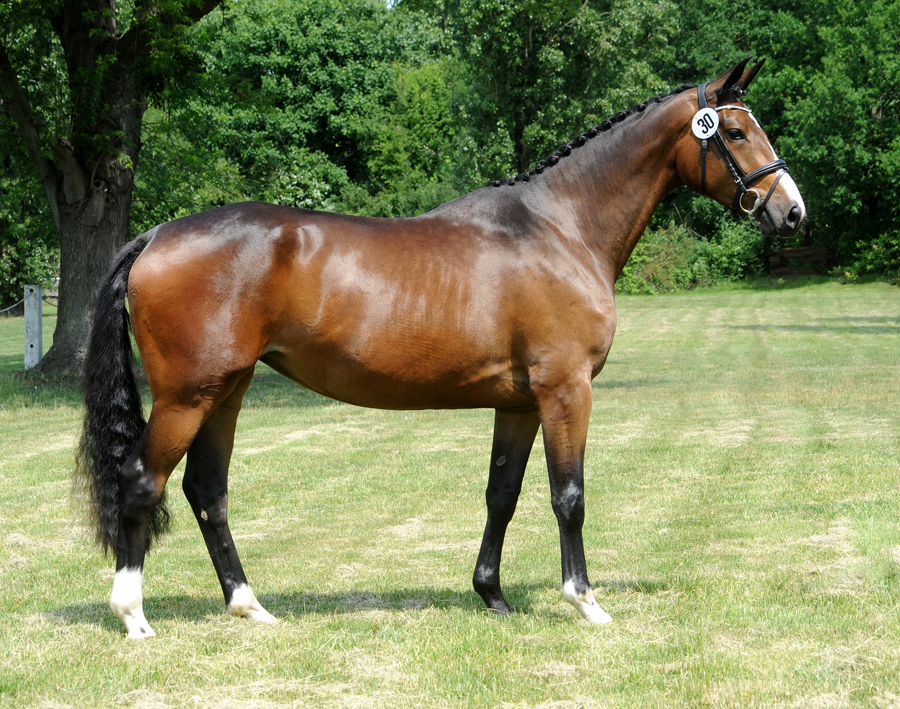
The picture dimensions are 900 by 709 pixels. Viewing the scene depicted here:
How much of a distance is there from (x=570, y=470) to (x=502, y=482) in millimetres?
482

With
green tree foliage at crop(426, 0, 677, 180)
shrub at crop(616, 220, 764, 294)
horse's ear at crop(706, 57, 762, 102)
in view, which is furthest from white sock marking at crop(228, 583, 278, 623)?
shrub at crop(616, 220, 764, 294)

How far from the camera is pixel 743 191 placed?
194 inches

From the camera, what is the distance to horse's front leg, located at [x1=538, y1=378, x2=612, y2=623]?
15.4 feet

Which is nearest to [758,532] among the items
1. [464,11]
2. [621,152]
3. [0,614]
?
[621,152]

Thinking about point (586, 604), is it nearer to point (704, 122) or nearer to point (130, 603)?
point (130, 603)

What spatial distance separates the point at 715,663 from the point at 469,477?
4.96 meters

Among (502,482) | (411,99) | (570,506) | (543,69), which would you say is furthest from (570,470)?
(411,99)

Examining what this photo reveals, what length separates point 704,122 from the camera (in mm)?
A: 4953

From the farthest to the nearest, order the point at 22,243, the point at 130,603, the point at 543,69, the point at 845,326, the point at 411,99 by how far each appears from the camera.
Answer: the point at 411,99 < the point at 543,69 < the point at 845,326 < the point at 22,243 < the point at 130,603

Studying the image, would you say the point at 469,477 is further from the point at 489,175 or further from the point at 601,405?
the point at 489,175

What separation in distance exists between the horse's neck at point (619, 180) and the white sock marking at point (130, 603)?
2.87 metres

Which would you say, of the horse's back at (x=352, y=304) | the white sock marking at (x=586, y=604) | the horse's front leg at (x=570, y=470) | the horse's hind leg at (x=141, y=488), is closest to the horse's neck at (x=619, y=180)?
the horse's back at (x=352, y=304)

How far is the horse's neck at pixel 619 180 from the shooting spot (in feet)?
16.6

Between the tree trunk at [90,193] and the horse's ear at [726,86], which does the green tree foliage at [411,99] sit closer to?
Answer: the tree trunk at [90,193]
